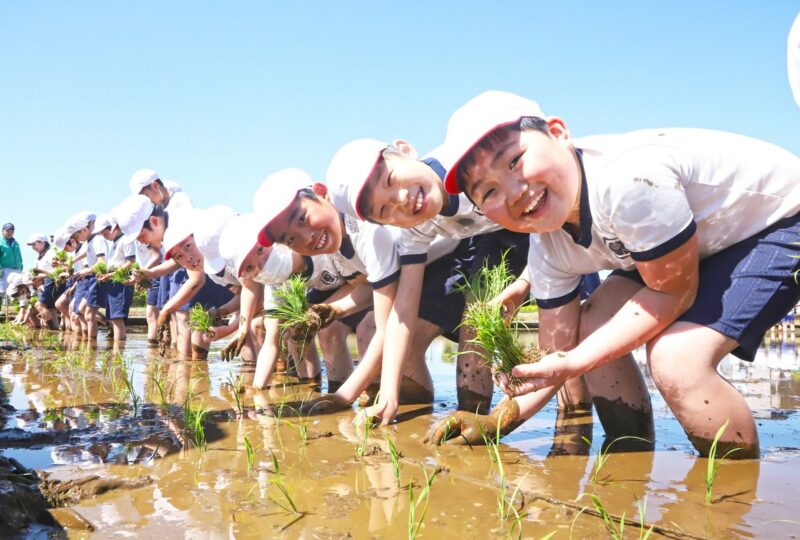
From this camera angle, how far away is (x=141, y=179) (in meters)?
8.95

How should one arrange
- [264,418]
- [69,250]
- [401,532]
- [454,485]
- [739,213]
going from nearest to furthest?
[401,532], [454,485], [739,213], [264,418], [69,250]

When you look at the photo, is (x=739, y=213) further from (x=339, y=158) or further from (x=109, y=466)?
(x=109, y=466)

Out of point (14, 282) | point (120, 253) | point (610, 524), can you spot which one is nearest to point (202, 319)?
point (120, 253)

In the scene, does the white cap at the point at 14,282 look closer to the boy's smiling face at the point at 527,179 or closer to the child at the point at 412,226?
the child at the point at 412,226

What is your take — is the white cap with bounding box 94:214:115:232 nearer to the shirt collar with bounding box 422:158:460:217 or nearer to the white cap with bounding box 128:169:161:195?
the white cap with bounding box 128:169:161:195

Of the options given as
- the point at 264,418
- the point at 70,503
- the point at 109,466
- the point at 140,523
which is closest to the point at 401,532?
the point at 140,523

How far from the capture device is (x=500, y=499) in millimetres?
2080

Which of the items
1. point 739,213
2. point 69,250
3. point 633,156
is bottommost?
point 69,250

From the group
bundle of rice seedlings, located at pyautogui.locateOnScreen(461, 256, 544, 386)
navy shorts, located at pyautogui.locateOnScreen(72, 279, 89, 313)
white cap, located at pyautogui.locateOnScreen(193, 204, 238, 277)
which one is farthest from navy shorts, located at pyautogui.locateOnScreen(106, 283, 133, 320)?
bundle of rice seedlings, located at pyautogui.locateOnScreen(461, 256, 544, 386)

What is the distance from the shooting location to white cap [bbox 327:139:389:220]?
10.8 ft

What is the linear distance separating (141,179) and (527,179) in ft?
25.3

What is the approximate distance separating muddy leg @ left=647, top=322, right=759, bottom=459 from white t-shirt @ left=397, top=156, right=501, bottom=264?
1363mm

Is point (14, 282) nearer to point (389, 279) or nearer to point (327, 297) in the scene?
point (327, 297)

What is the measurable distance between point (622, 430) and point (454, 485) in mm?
1167
